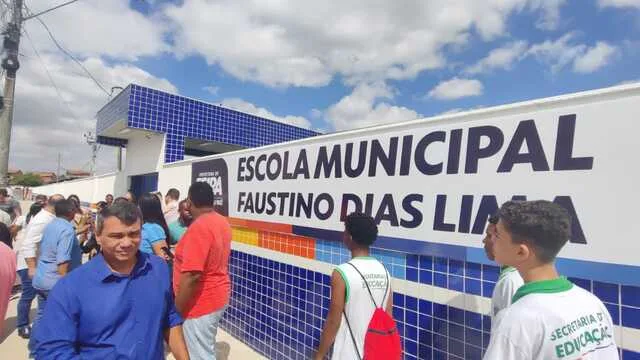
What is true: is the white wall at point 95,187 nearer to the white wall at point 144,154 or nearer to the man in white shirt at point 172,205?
the white wall at point 144,154

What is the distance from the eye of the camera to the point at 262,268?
444 cm

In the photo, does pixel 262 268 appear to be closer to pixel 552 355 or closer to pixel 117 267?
pixel 117 267

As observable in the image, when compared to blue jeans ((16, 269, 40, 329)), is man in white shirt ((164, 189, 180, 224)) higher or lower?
higher

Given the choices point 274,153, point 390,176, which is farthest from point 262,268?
point 390,176

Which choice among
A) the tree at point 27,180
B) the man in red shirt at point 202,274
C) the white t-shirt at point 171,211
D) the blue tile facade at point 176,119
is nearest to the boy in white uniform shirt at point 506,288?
the man in red shirt at point 202,274

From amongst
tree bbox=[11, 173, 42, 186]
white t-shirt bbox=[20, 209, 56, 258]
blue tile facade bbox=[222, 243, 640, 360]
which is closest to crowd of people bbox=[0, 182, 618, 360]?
blue tile facade bbox=[222, 243, 640, 360]

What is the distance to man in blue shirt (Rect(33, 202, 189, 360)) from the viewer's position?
150cm

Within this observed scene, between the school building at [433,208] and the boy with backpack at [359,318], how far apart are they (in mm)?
694

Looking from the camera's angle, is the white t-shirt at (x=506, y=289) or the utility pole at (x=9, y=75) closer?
the white t-shirt at (x=506, y=289)

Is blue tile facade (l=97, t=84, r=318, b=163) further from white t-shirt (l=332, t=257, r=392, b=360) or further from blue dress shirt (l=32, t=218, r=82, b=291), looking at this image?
white t-shirt (l=332, t=257, r=392, b=360)

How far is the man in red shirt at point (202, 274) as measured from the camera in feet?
8.75

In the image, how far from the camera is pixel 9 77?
28.6ft

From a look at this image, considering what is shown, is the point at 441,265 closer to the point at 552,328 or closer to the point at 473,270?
the point at 473,270

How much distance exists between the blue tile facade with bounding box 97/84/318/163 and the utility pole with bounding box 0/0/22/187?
1.96 metres
